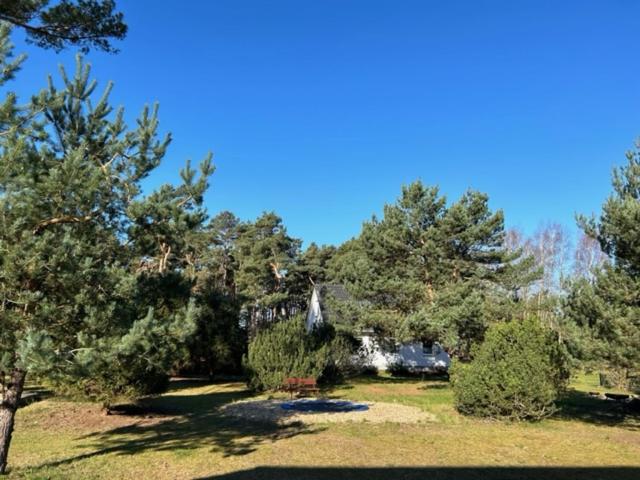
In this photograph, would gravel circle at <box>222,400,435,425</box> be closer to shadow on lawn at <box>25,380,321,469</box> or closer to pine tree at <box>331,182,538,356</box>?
shadow on lawn at <box>25,380,321,469</box>

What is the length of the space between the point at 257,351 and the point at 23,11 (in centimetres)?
1241

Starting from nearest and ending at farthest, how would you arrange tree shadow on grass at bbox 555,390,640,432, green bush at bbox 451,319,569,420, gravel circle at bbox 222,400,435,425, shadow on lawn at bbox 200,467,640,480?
1. shadow on lawn at bbox 200,467,640,480
2. green bush at bbox 451,319,569,420
3. gravel circle at bbox 222,400,435,425
4. tree shadow on grass at bbox 555,390,640,432

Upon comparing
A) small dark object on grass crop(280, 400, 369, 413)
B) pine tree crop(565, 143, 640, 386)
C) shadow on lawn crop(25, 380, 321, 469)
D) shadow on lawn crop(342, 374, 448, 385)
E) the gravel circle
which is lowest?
shadow on lawn crop(25, 380, 321, 469)

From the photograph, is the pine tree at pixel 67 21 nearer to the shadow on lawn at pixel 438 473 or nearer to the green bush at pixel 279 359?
the shadow on lawn at pixel 438 473

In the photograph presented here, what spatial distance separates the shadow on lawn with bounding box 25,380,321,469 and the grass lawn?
2 cm

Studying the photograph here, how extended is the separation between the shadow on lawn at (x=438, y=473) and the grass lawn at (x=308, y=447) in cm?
2

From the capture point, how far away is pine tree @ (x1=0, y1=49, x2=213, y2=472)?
5363 millimetres

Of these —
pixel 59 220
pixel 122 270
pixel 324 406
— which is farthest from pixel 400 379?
pixel 59 220

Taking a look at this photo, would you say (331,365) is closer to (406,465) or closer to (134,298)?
(406,465)

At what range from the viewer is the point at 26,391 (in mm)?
16422

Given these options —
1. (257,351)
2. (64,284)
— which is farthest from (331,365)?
(64,284)

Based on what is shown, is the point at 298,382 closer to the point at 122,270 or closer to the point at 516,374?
the point at 516,374

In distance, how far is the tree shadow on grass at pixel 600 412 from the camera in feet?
37.6

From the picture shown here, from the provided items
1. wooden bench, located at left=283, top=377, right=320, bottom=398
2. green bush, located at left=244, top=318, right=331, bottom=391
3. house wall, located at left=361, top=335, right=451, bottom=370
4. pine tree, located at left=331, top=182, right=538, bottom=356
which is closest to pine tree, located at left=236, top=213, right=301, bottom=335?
house wall, located at left=361, top=335, right=451, bottom=370
